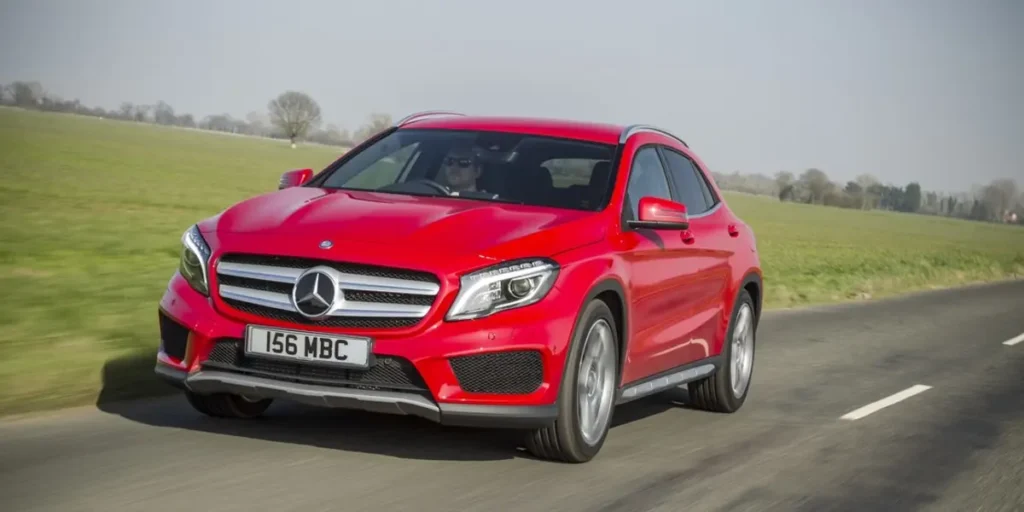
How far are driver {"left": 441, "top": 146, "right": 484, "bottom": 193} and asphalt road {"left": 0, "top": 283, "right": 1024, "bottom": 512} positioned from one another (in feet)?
4.08

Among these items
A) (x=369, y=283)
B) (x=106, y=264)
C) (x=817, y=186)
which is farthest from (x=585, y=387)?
(x=817, y=186)

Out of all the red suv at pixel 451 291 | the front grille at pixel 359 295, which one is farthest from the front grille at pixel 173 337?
the front grille at pixel 359 295

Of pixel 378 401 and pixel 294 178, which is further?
pixel 294 178

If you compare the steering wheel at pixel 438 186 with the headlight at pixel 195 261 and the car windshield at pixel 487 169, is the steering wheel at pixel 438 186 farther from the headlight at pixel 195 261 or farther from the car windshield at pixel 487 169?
the headlight at pixel 195 261

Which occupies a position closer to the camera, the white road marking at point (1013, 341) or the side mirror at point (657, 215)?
the side mirror at point (657, 215)

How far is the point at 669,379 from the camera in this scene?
7934mm

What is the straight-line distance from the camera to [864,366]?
12766 millimetres

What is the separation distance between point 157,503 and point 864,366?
8.62 metres

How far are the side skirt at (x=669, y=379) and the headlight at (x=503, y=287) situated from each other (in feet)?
3.48

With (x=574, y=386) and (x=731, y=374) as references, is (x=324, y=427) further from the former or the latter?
(x=731, y=374)

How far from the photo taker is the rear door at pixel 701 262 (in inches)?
322

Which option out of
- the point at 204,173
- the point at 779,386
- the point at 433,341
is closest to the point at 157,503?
the point at 433,341

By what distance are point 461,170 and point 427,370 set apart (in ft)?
5.89

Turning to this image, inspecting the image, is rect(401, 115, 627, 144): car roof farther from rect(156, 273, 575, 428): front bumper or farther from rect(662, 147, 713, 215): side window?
rect(156, 273, 575, 428): front bumper
